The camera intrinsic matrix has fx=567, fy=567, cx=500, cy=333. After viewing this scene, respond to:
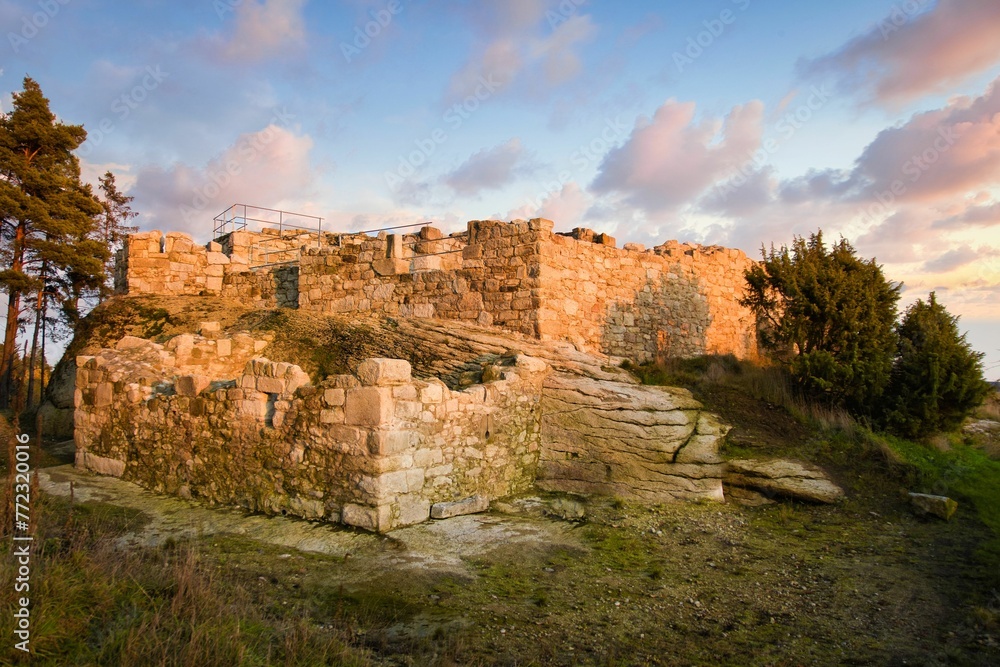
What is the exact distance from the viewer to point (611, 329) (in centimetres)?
1328

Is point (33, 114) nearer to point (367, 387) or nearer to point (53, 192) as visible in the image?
point (53, 192)

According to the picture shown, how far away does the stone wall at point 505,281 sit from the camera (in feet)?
39.2

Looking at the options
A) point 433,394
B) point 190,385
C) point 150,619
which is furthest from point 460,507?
point 190,385

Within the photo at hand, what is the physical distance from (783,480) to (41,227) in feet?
72.6

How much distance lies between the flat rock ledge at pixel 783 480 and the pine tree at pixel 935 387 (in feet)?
8.50

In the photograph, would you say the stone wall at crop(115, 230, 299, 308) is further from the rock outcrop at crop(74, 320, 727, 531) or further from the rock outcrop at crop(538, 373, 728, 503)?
the rock outcrop at crop(538, 373, 728, 503)

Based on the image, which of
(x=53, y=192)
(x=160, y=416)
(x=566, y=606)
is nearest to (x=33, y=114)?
(x=53, y=192)

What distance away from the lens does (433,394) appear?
742 centimetres

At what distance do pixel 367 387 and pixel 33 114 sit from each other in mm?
19655

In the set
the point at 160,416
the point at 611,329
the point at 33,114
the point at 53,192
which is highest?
the point at 33,114

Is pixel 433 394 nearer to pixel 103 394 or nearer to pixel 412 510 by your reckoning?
pixel 412 510

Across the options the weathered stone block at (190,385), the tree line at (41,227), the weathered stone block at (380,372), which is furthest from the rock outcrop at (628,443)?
the tree line at (41,227)

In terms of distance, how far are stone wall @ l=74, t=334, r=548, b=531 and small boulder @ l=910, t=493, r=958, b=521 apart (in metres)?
5.32

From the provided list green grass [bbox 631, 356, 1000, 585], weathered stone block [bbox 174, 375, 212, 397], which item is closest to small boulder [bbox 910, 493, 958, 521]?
green grass [bbox 631, 356, 1000, 585]
